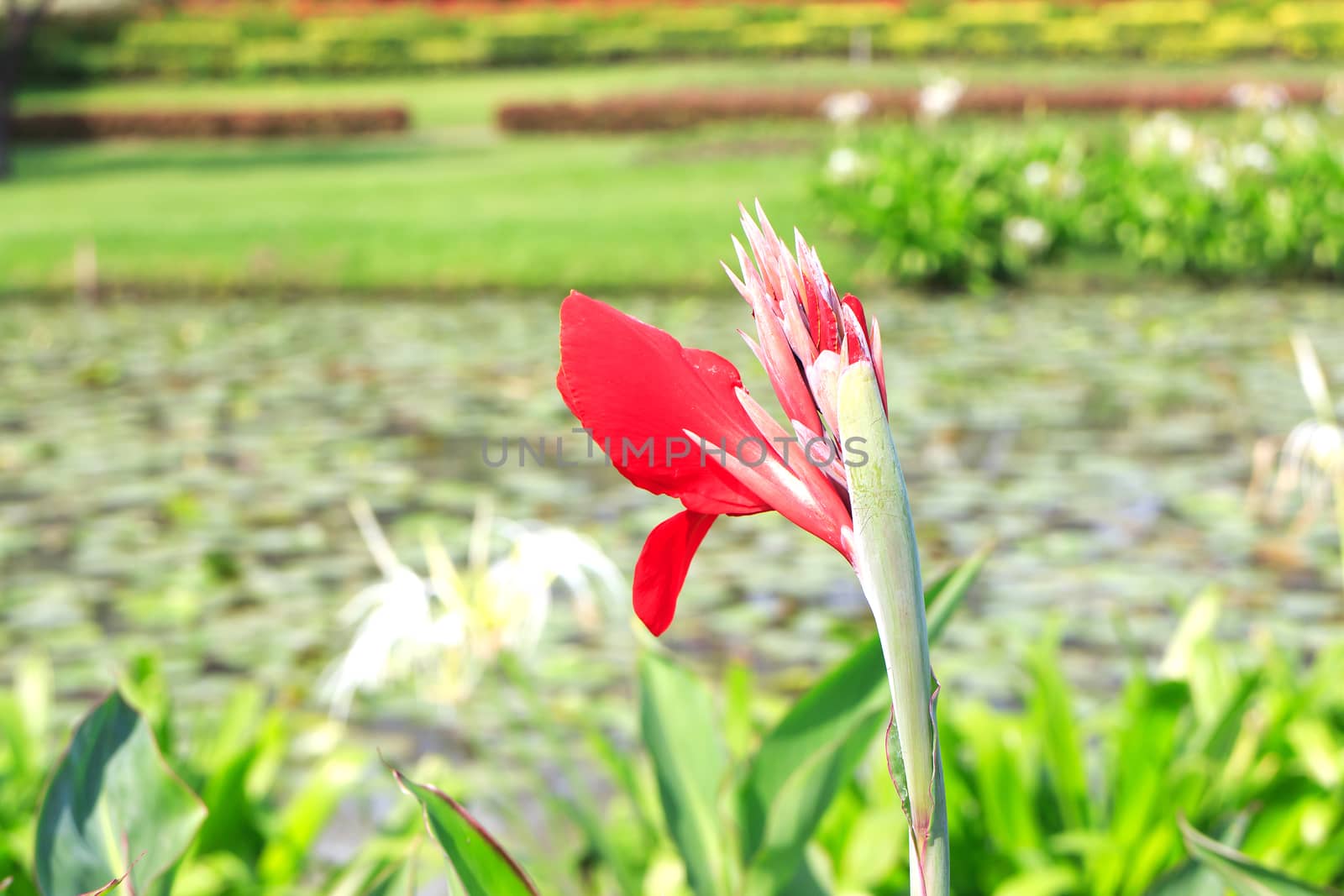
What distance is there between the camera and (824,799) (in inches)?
41.5

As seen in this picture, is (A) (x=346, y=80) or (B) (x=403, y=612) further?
(A) (x=346, y=80)

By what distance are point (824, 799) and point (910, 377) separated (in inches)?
171

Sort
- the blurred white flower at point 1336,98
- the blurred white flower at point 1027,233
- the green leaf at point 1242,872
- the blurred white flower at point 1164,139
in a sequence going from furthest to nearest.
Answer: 1. the blurred white flower at point 1336,98
2. the blurred white flower at point 1164,139
3. the blurred white flower at point 1027,233
4. the green leaf at point 1242,872

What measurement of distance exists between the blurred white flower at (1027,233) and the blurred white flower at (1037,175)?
0.67ft

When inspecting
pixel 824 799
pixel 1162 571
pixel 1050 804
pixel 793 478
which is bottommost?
pixel 1162 571

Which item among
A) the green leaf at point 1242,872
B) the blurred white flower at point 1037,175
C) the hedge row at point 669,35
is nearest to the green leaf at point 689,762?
the green leaf at point 1242,872

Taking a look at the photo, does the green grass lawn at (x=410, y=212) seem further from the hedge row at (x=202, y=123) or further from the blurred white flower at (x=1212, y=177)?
the blurred white flower at (x=1212, y=177)

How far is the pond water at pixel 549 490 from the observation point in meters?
2.90

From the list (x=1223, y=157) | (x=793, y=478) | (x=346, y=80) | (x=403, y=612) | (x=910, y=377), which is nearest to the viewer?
(x=793, y=478)

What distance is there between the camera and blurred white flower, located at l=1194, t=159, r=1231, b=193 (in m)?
7.36

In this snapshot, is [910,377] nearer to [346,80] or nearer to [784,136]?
[784,136]

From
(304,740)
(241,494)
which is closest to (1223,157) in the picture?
(241,494)

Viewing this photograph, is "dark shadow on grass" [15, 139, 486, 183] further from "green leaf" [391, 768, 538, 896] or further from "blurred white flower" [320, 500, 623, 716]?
"green leaf" [391, 768, 538, 896]

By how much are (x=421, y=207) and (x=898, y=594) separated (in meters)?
9.24
